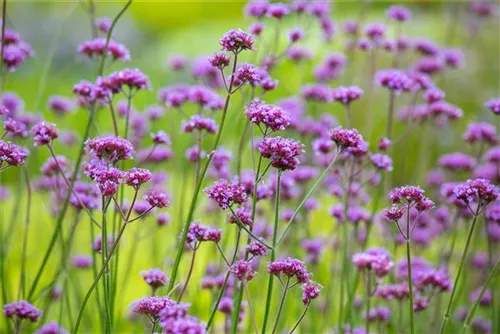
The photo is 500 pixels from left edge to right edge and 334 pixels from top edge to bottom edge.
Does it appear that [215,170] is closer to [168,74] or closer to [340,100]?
[340,100]

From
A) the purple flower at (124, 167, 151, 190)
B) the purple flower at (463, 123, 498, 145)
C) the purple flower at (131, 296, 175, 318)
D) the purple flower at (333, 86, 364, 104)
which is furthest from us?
the purple flower at (463, 123, 498, 145)

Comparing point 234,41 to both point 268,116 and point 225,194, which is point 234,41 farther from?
point 225,194

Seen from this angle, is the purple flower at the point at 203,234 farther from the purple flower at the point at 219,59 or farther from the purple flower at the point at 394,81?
the purple flower at the point at 394,81

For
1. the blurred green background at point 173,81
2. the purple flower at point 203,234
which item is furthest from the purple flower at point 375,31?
the purple flower at point 203,234

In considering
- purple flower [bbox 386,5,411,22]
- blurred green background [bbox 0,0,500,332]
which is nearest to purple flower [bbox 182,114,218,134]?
blurred green background [bbox 0,0,500,332]

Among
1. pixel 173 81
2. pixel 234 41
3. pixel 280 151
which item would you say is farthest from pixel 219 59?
pixel 173 81

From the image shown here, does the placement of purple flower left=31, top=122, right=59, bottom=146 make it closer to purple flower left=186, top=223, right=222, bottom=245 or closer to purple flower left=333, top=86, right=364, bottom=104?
purple flower left=186, top=223, right=222, bottom=245
